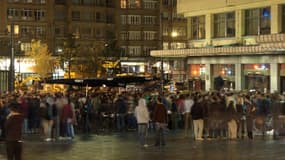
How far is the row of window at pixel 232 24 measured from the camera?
172 feet

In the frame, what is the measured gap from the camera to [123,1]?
11150 centimetres

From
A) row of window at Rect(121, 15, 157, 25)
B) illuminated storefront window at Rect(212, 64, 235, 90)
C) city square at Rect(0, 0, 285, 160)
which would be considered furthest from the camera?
row of window at Rect(121, 15, 157, 25)

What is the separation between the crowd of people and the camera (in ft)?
80.5

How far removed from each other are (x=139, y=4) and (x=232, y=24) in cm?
5675

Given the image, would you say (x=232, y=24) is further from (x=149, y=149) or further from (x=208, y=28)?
(x=149, y=149)

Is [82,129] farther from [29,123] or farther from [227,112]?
[227,112]

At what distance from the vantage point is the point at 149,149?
2214 cm

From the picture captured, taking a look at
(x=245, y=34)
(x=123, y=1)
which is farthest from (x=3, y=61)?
(x=245, y=34)

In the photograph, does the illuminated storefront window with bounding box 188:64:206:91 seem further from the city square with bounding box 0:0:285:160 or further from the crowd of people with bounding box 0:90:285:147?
the crowd of people with bounding box 0:90:285:147

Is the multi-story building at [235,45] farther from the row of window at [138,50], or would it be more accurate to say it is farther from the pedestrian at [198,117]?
the row of window at [138,50]

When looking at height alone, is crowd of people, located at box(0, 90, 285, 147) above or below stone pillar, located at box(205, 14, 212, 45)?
below

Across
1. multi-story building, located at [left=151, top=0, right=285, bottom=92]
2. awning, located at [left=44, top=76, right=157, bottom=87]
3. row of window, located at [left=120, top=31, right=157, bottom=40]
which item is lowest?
awning, located at [left=44, top=76, right=157, bottom=87]

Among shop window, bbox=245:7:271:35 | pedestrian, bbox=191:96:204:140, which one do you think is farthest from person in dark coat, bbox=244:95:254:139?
shop window, bbox=245:7:271:35

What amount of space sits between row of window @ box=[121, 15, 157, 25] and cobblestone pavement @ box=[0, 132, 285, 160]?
8570cm
